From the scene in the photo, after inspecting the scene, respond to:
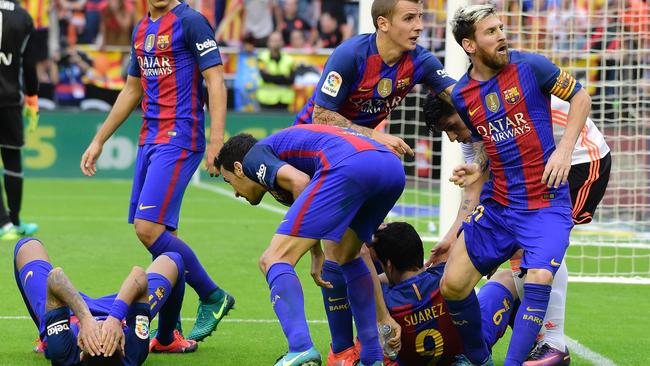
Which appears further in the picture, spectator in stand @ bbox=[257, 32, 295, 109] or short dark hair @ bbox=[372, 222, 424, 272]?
spectator in stand @ bbox=[257, 32, 295, 109]

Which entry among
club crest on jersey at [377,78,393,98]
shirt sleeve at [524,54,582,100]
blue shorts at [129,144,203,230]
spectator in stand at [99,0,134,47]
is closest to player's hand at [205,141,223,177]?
blue shorts at [129,144,203,230]

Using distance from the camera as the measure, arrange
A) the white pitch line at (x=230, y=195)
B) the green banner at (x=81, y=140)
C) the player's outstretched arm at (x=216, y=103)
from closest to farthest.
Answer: the player's outstretched arm at (x=216, y=103)
the white pitch line at (x=230, y=195)
the green banner at (x=81, y=140)

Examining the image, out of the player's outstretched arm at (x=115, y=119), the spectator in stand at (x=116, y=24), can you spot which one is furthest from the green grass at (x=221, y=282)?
the spectator in stand at (x=116, y=24)

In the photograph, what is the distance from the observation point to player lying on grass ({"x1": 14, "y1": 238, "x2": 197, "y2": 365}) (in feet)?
17.6

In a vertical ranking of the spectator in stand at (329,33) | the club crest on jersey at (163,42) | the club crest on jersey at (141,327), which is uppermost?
the spectator in stand at (329,33)

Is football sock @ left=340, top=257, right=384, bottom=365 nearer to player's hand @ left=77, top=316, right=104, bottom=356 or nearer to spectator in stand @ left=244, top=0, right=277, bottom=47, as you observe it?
player's hand @ left=77, top=316, right=104, bottom=356

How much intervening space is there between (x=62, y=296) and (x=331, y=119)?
186 centimetres

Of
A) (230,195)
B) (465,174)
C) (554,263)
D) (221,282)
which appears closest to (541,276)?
(554,263)

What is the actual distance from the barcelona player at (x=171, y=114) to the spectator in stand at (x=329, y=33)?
13.9m

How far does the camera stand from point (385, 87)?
21.5ft

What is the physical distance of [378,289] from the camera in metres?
6.05

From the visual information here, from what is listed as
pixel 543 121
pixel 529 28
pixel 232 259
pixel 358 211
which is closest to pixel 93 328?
pixel 358 211

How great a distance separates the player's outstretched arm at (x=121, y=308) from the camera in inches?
209

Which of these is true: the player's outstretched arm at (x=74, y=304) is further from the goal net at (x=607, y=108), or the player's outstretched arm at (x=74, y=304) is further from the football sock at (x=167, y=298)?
the goal net at (x=607, y=108)
